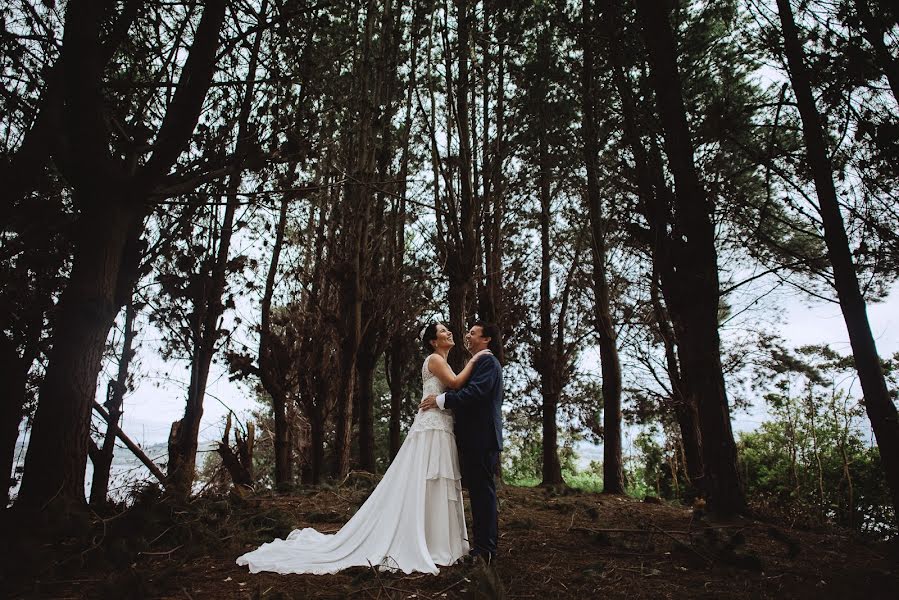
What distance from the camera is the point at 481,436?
4215mm

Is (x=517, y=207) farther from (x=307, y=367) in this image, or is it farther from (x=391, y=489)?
→ (x=391, y=489)

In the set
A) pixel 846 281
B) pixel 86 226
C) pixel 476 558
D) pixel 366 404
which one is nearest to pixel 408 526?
pixel 476 558

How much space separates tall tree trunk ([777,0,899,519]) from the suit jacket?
112 inches

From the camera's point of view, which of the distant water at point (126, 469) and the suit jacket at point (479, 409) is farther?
the distant water at point (126, 469)

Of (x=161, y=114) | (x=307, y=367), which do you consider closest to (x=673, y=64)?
(x=161, y=114)

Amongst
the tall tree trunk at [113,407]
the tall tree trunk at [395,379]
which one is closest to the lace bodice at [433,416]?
the tall tree trunk at [113,407]

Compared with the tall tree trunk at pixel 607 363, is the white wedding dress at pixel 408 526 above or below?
below

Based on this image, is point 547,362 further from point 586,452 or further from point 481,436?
point 481,436

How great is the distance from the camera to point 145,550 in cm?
402

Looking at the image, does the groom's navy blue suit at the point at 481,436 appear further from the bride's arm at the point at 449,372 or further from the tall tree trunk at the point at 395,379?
the tall tree trunk at the point at 395,379

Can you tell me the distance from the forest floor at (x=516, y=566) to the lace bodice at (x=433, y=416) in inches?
42.8

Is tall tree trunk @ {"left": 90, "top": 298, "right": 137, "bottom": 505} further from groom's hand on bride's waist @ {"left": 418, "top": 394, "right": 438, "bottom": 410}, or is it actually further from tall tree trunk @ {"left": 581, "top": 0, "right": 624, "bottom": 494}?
tall tree trunk @ {"left": 581, "top": 0, "right": 624, "bottom": 494}

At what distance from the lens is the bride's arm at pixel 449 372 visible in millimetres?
4434

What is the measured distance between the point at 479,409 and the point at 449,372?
0.42m
